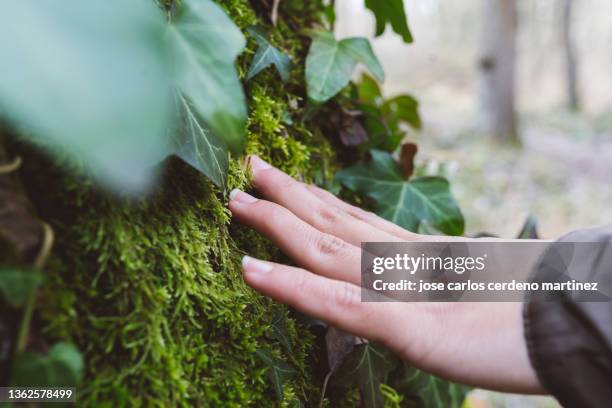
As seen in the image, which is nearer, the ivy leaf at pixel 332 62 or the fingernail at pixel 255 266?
the fingernail at pixel 255 266

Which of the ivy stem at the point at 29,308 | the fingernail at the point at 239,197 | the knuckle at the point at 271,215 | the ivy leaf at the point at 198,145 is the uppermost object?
the ivy leaf at the point at 198,145

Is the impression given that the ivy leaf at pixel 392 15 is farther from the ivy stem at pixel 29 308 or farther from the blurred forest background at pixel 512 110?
the ivy stem at pixel 29 308

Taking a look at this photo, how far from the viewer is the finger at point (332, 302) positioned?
71 centimetres

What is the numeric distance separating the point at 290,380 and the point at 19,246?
503 mm

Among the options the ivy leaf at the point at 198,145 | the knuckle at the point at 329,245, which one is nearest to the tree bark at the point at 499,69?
the knuckle at the point at 329,245

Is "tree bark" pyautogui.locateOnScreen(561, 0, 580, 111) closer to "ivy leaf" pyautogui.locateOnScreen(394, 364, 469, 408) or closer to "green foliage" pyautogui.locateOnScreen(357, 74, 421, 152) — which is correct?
"green foliage" pyautogui.locateOnScreen(357, 74, 421, 152)

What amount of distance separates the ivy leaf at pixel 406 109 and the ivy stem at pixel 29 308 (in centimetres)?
122

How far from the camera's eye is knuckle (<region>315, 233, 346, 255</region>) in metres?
0.82

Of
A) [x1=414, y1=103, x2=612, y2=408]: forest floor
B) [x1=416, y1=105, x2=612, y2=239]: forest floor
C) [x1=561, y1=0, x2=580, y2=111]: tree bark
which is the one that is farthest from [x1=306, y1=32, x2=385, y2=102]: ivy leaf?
[x1=561, y1=0, x2=580, y2=111]: tree bark

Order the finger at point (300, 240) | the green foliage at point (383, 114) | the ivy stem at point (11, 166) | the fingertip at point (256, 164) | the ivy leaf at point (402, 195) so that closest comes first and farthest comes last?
the ivy stem at point (11, 166), the finger at point (300, 240), the fingertip at point (256, 164), the ivy leaf at point (402, 195), the green foliage at point (383, 114)

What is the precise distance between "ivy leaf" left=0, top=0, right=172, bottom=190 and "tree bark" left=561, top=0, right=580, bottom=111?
12.5m

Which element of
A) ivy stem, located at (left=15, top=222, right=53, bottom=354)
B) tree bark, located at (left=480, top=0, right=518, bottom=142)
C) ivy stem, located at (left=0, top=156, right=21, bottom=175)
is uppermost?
ivy stem, located at (left=0, top=156, right=21, bottom=175)

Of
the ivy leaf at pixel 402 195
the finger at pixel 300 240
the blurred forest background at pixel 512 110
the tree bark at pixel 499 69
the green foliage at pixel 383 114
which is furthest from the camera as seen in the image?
the tree bark at pixel 499 69

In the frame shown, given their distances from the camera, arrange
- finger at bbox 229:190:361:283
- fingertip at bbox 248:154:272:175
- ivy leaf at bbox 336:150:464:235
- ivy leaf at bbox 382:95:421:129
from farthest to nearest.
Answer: ivy leaf at bbox 382:95:421:129
ivy leaf at bbox 336:150:464:235
fingertip at bbox 248:154:272:175
finger at bbox 229:190:361:283
